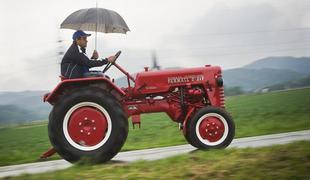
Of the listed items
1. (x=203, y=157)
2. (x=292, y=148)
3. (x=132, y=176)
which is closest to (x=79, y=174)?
(x=132, y=176)

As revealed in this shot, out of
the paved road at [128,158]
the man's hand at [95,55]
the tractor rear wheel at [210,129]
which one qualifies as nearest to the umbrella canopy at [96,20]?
the man's hand at [95,55]

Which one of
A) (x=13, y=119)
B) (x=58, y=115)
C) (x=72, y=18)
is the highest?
(x=72, y=18)

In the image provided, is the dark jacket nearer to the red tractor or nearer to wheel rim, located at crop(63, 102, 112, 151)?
the red tractor

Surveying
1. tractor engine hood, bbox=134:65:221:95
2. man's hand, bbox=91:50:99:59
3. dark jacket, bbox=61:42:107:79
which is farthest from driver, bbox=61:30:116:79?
tractor engine hood, bbox=134:65:221:95

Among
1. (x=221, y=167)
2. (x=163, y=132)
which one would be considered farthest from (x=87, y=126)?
(x=163, y=132)

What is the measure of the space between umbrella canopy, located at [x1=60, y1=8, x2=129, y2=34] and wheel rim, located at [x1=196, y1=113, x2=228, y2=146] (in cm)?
206

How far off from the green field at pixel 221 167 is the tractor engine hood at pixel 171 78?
223 centimetres

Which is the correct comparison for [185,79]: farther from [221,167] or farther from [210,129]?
[221,167]

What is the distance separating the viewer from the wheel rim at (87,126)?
20.4ft

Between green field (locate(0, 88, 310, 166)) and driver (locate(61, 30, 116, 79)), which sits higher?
driver (locate(61, 30, 116, 79))

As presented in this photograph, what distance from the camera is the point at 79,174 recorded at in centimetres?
470

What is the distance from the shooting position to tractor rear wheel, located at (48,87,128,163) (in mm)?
6145

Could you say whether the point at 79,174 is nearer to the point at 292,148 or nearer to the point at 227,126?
the point at 292,148

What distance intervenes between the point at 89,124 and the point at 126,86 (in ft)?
4.08
